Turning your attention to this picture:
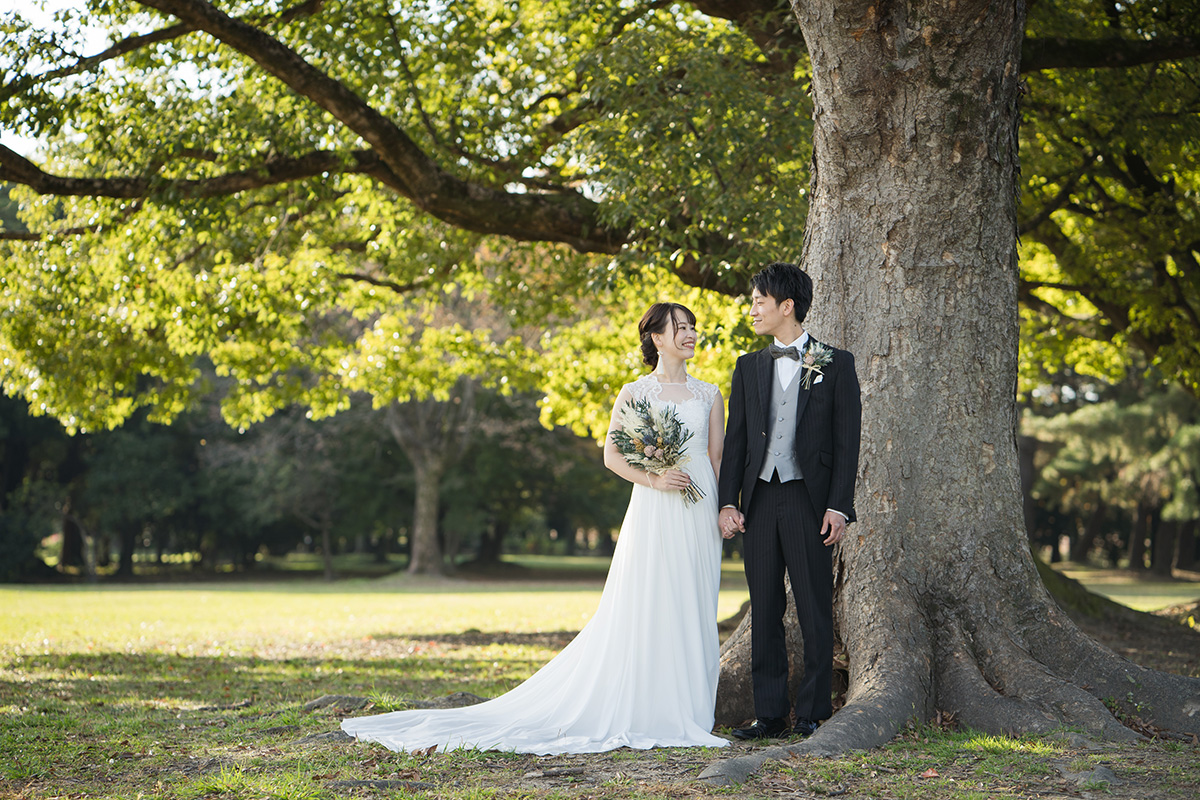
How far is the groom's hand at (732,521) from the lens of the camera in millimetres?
4973

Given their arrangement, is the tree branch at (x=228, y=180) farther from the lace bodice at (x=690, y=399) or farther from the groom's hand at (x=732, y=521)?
the groom's hand at (x=732, y=521)

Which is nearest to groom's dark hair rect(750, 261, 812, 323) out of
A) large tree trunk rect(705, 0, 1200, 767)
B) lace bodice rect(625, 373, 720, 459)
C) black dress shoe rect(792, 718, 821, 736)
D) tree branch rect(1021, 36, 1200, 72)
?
lace bodice rect(625, 373, 720, 459)

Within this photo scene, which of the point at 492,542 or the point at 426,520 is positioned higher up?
the point at 426,520

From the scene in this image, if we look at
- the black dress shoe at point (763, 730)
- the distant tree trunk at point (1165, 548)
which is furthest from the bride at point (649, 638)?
the distant tree trunk at point (1165, 548)

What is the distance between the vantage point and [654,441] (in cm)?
513

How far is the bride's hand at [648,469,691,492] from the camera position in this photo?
5.16 meters

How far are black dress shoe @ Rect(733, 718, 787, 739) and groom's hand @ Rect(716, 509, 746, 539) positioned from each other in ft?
3.11

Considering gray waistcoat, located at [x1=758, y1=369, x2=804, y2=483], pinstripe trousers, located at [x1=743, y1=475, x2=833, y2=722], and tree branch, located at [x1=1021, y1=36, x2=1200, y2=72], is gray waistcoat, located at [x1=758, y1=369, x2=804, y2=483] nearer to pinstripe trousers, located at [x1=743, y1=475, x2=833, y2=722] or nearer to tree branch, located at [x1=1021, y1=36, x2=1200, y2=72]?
pinstripe trousers, located at [x1=743, y1=475, x2=833, y2=722]

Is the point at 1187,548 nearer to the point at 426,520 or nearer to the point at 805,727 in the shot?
the point at 426,520

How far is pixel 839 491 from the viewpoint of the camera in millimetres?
4719

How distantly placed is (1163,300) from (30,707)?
1350 cm

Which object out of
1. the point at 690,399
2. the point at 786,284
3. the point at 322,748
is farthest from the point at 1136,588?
the point at 322,748

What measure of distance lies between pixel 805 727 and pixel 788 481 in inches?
47.5

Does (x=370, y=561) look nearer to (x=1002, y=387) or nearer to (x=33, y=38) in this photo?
(x=33, y=38)
